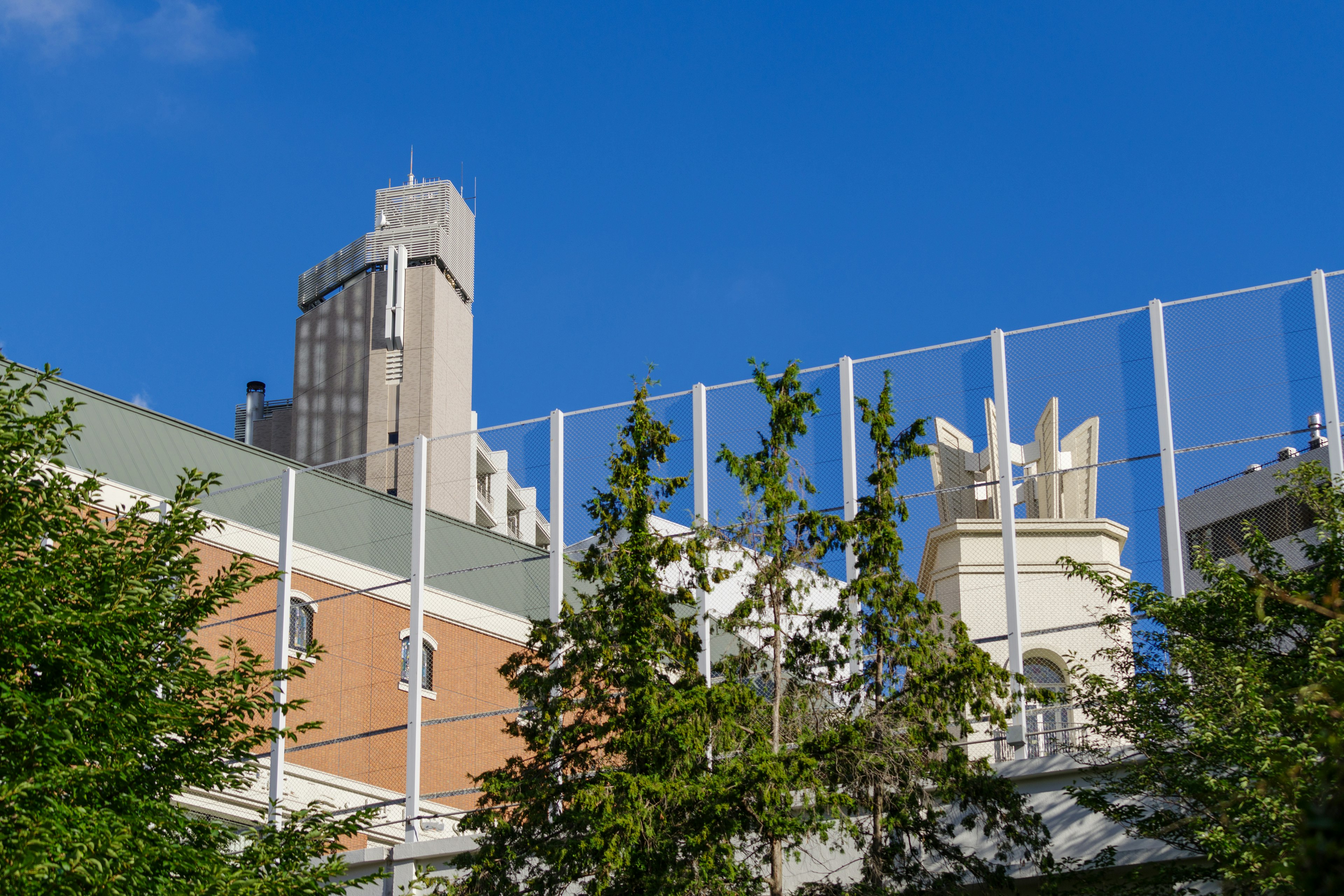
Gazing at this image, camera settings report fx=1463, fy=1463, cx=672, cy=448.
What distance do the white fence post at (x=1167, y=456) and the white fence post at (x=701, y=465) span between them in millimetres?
5463

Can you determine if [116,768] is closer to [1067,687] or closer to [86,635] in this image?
[86,635]

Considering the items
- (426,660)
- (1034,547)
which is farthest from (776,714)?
(426,660)

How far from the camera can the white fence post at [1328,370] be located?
52.9ft

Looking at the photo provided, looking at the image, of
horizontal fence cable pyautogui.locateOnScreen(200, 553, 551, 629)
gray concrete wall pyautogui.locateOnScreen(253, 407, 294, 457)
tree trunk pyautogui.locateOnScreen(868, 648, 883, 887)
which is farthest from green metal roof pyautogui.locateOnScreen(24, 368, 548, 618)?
gray concrete wall pyautogui.locateOnScreen(253, 407, 294, 457)

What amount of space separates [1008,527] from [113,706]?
1008 centimetres

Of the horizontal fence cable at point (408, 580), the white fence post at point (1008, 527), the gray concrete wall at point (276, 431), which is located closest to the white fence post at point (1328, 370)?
the white fence post at point (1008, 527)

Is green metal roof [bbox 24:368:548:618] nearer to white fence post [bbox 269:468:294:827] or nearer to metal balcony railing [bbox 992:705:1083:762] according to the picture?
A: white fence post [bbox 269:468:294:827]

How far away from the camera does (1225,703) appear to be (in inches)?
447

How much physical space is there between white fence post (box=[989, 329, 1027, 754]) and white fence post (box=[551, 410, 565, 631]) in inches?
226

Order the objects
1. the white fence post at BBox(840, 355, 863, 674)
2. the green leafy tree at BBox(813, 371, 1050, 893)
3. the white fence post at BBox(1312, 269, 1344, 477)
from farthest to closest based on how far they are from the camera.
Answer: the white fence post at BBox(840, 355, 863, 674) < the white fence post at BBox(1312, 269, 1344, 477) < the green leafy tree at BBox(813, 371, 1050, 893)

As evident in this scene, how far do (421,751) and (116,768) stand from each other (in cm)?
709

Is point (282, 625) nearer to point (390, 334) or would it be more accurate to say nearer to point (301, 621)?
point (301, 621)

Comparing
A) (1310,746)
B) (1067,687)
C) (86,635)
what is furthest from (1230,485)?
(86,635)

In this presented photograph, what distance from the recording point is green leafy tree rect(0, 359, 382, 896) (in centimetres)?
1220
